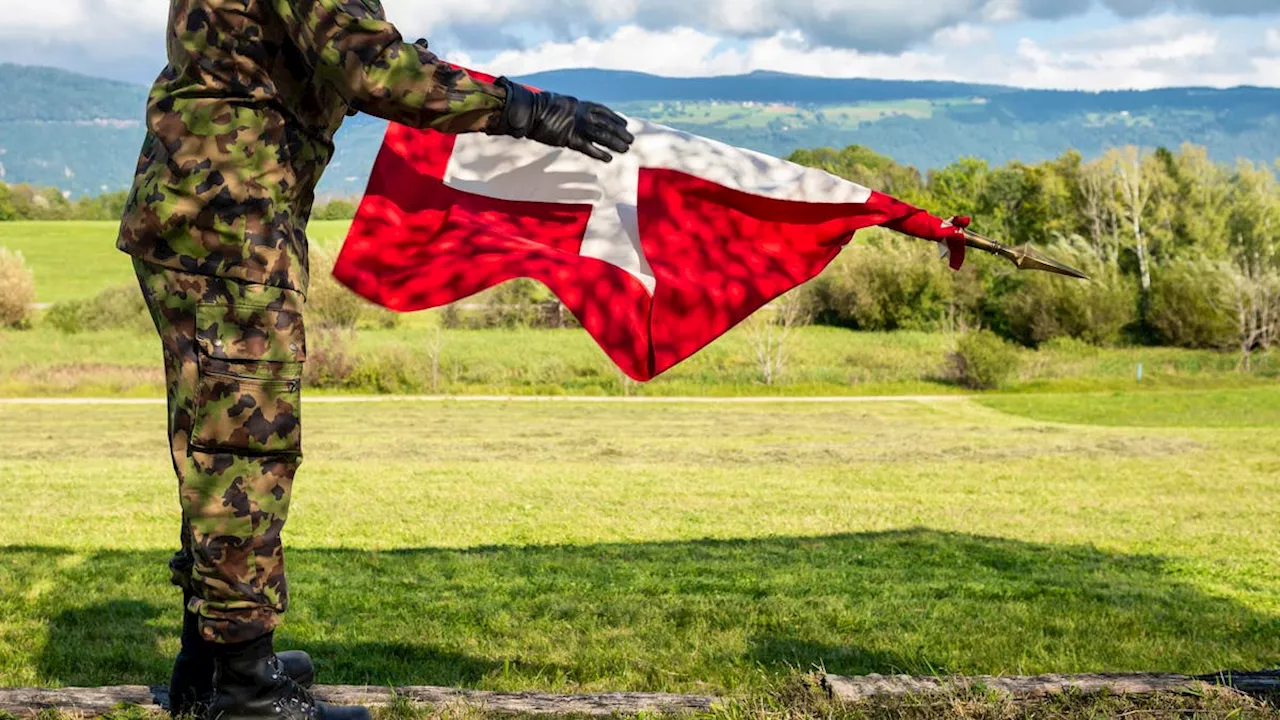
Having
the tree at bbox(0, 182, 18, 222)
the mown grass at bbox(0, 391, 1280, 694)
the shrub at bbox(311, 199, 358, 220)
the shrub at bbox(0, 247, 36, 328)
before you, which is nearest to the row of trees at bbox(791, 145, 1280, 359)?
the shrub at bbox(311, 199, 358, 220)

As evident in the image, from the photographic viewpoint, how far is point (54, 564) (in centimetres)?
785

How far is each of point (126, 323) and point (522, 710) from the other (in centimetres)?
5999

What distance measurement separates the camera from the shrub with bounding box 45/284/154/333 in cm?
5947

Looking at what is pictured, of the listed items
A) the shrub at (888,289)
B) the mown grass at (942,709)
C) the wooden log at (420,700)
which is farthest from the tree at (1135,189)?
the wooden log at (420,700)

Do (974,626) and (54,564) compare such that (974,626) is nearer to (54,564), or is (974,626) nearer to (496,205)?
(496,205)

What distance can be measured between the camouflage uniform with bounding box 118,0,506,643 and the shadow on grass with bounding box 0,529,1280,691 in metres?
1.49

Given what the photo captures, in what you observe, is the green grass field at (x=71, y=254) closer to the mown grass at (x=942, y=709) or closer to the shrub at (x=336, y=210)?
the shrub at (x=336, y=210)

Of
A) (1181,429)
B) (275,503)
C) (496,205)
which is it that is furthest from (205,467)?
(1181,429)

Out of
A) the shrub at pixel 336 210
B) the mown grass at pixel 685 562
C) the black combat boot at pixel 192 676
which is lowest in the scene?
the mown grass at pixel 685 562

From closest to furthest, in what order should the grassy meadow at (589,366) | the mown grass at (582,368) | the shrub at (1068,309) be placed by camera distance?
1. the mown grass at (582,368)
2. the grassy meadow at (589,366)
3. the shrub at (1068,309)

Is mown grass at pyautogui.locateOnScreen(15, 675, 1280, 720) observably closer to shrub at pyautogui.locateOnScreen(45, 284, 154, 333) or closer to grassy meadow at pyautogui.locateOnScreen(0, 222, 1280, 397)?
grassy meadow at pyautogui.locateOnScreen(0, 222, 1280, 397)

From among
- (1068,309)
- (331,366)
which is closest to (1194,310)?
(1068,309)

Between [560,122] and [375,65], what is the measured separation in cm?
53

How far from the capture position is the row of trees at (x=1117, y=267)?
2350 inches
